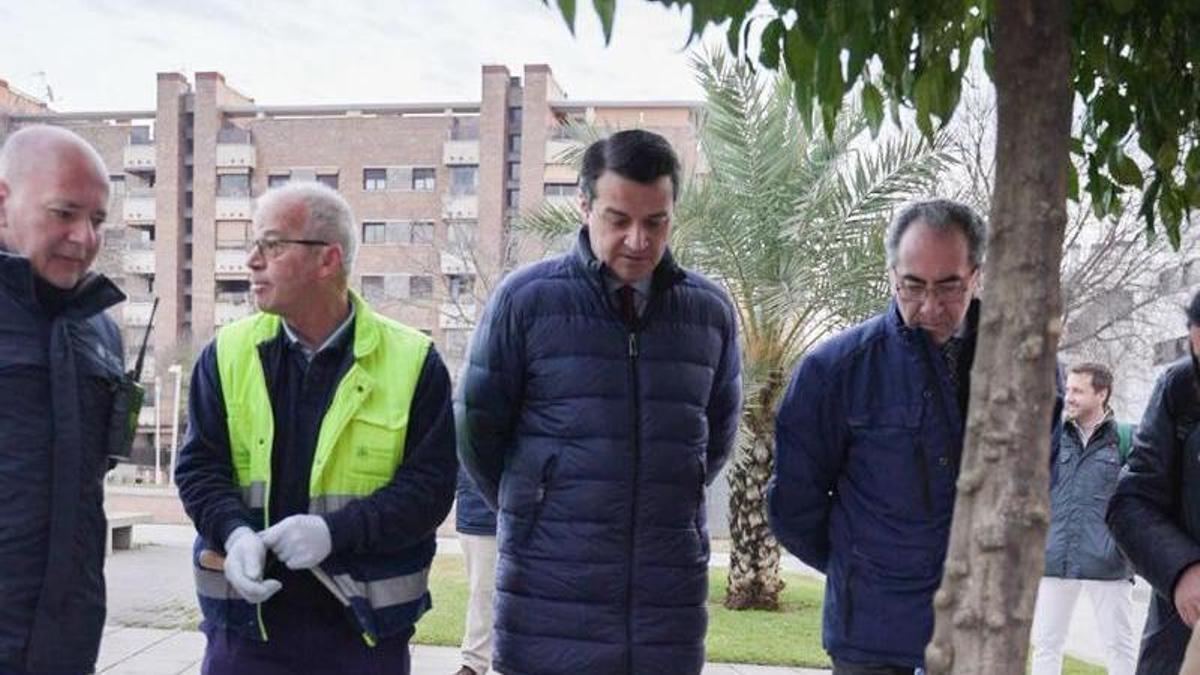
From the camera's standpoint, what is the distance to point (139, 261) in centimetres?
5550

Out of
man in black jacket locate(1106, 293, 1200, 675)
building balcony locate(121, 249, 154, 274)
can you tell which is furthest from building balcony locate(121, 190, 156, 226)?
man in black jacket locate(1106, 293, 1200, 675)

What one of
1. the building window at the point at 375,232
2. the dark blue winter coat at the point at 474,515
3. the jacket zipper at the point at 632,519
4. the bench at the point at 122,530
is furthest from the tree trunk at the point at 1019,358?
the building window at the point at 375,232

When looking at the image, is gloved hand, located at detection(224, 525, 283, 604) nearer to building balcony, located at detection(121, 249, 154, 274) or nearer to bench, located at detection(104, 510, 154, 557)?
bench, located at detection(104, 510, 154, 557)

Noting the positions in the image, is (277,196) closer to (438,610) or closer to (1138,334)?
(438,610)

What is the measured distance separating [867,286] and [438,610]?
4.82m

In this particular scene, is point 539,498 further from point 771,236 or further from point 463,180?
point 463,180

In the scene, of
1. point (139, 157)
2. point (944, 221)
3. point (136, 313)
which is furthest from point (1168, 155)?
point (139, 157)

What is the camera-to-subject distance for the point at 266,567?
9.24ft

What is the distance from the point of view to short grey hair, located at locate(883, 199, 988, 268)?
289cm

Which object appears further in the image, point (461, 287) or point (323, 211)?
point (461, 287)

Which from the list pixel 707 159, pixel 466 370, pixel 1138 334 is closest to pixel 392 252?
pixel 1138 334

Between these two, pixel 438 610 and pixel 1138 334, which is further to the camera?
pixel 1138 334

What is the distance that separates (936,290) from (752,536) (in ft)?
28.0

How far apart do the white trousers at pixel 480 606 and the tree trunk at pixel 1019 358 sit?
5134 mm
